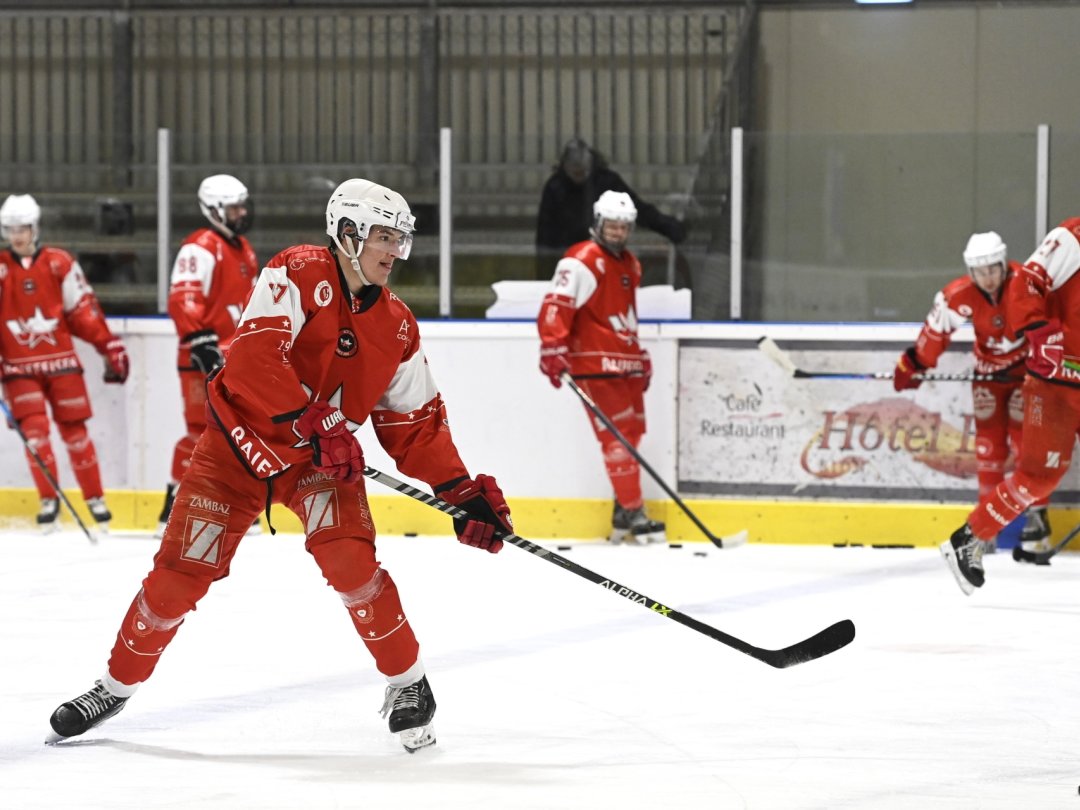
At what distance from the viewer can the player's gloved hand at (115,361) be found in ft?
21.4

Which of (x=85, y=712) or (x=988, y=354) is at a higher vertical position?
(x=988, y=354)

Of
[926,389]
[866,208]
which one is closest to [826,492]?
[926,389]

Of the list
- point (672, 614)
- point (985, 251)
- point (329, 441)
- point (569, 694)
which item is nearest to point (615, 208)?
point (985, 251)

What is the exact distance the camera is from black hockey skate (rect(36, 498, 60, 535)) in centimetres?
663

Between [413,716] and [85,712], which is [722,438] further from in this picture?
[85,712]

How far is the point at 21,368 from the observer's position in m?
6.54

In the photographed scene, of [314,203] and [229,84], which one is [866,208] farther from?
[229,84]

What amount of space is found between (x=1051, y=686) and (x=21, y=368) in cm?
441

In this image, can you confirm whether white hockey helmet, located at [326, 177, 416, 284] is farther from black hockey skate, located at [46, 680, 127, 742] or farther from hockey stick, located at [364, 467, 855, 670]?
black hockey skate, located at [46, 680, 127, 742]

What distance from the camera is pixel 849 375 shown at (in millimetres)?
6289

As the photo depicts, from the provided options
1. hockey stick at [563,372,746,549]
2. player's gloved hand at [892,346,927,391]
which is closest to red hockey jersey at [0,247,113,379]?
hockey stick at [563,372,746,549]

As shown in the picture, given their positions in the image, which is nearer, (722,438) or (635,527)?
(635,527)

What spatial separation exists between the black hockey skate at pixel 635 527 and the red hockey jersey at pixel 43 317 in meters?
2.23

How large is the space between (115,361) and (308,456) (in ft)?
12.0
